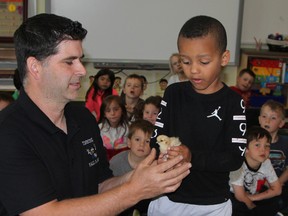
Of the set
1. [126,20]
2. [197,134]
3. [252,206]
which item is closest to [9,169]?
[197,134]

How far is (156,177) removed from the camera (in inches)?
54.1

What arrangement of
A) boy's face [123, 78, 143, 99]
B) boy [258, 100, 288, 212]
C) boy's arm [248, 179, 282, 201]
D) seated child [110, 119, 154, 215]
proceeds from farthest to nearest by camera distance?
boy's face [123, 78, 143, 99] < boy [258, 100, 288, 212] < boy's arm [248, 179, 282, 201] < seated child [110, 119, 154, 215]

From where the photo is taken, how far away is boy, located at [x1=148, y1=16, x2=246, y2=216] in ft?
5.54

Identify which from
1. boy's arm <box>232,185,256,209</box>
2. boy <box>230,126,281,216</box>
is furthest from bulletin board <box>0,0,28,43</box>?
boy's arm <box>232,185,256,209</box>

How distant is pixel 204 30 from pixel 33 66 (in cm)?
75

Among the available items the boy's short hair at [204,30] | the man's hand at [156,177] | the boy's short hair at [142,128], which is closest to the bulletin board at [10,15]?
the boy's short hair at [142,128]

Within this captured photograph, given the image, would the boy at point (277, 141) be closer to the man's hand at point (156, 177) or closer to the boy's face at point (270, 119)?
the boy's face at point (270, 119)

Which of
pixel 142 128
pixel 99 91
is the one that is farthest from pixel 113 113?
pixel 99 91

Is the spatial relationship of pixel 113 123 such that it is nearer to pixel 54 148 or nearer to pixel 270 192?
pixel 270 192

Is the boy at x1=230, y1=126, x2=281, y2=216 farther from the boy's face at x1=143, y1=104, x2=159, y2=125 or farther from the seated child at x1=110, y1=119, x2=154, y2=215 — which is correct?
the boy's face at x1=143, y1=104, x2=159, y2=125

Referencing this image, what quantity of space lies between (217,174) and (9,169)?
974 millimetres

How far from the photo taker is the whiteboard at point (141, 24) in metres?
6.16

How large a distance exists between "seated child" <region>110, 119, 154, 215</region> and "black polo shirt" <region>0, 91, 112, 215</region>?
1.32 metres

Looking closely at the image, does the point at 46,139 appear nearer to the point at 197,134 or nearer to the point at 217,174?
the point at 197,134
